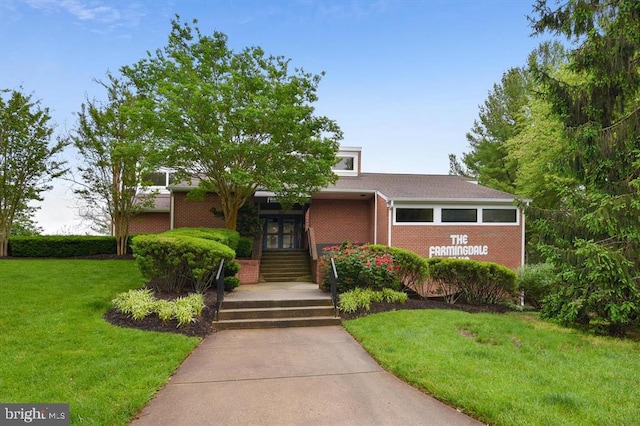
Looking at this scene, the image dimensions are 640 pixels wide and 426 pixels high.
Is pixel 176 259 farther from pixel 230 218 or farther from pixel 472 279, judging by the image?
pixel 472 279

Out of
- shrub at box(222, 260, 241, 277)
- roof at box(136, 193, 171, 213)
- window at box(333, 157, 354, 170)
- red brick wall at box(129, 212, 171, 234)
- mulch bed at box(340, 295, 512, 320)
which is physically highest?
window at box(333, 157, 354, 170)

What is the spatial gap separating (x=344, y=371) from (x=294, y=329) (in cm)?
256

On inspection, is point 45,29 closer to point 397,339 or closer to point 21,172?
point 21,172

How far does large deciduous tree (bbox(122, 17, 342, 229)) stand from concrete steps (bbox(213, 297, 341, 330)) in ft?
15.0

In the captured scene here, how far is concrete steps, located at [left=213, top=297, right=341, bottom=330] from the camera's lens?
24.2ft

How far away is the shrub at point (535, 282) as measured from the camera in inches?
404

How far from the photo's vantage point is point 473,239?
1422cm

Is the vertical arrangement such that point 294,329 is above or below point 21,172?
below

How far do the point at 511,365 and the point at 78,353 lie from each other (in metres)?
6.15

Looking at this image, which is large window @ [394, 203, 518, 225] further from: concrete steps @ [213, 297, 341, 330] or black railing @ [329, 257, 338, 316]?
concrete steps @ [213, 297, 341, 330]

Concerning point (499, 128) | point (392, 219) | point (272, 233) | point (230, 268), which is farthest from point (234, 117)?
point (499, 128)

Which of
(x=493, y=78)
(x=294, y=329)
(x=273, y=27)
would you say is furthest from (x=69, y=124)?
(x=493, y=78)

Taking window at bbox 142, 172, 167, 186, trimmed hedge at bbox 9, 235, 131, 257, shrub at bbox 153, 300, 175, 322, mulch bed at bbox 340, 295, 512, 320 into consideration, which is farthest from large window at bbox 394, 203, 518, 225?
trimmed hedge at bbox 9, 235, 131, 257

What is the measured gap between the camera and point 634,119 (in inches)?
260
